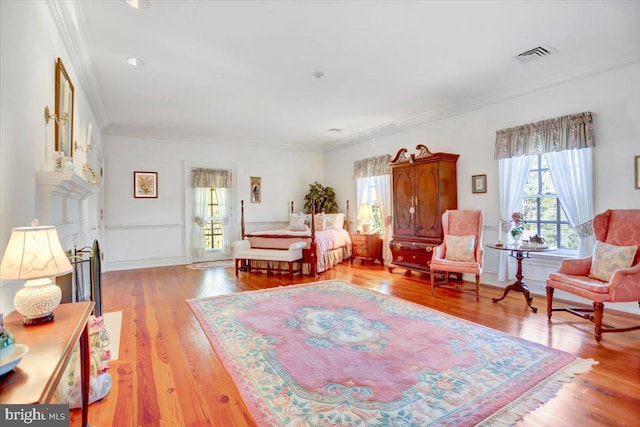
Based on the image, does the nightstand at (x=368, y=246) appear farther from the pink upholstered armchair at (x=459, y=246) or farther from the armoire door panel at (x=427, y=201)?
the pink upholstered armchair at (x=459, y=246)

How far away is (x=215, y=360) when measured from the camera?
2508mm

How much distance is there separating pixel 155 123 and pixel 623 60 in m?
6.69

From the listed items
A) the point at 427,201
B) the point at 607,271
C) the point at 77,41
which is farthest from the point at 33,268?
the point at 427,201

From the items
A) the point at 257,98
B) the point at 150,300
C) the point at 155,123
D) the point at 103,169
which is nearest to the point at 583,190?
the point at 257,98

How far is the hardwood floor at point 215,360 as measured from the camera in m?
1.81

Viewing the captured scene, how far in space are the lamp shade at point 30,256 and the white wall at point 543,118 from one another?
15.8 ft

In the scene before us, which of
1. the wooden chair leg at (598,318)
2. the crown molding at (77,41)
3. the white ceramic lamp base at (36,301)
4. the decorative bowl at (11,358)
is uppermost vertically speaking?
the crown molding at (77,41)

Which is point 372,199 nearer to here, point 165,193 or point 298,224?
point 298,224

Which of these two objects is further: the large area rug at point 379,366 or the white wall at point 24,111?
the large area rug at point 379,366

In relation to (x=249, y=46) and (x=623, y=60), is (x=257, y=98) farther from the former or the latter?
(x=623, y=60)

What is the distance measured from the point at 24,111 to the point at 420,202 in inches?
185

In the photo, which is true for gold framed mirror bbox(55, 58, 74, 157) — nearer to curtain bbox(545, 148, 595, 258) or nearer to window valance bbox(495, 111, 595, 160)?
window valance bbox(495, 111, 595, 160)

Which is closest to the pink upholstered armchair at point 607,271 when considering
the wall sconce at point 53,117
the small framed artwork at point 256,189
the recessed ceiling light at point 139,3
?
the recessed ceiling light at point 139,3

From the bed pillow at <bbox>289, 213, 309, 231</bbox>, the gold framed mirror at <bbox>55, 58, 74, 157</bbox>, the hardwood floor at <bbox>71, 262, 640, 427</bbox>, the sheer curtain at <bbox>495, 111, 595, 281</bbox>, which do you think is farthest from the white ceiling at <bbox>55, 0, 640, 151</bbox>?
the hardwood floor at <bbox>71, 262, 640, 427</bbox>
